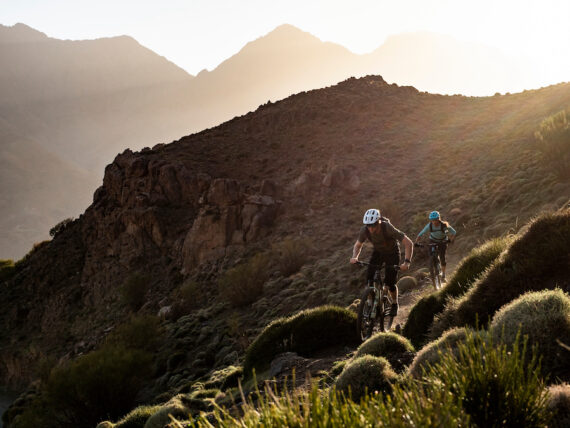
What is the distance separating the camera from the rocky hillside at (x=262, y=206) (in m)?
18.1

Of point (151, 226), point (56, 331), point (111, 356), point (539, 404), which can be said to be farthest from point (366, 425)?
point (56, 331)

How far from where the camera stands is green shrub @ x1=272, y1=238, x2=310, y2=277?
67.6 ft

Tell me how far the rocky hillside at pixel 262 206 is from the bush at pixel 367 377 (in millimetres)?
9272

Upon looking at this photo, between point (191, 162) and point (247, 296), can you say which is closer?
point (247, 296)

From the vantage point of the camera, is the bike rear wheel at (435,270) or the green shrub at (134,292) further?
the green shrub at (134,292)

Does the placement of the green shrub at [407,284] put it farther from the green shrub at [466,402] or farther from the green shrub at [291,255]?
the green shrub at [466,402]

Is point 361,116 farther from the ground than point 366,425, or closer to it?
farther from the ground

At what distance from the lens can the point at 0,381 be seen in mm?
27516

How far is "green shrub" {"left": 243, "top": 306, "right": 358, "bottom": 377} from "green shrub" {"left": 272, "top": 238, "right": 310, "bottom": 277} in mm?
9337

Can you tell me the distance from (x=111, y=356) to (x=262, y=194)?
12.9 m

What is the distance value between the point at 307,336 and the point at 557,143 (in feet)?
48.0

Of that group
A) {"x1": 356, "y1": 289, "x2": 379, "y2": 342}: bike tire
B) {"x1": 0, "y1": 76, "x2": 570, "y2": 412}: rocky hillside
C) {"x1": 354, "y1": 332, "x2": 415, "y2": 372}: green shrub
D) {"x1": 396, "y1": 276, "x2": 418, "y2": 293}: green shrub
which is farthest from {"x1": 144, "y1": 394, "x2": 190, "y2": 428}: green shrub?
{"x1": 396, "y1": 276, "x2": 418, "y2": 293}: green shrub

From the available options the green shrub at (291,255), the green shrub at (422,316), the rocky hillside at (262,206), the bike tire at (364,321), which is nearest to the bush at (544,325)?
the green shrub at (422,316)

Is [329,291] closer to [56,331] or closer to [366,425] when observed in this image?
[366,425]
